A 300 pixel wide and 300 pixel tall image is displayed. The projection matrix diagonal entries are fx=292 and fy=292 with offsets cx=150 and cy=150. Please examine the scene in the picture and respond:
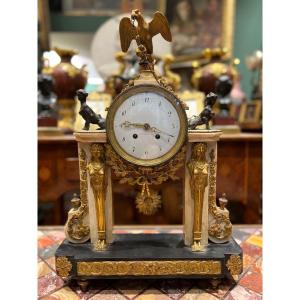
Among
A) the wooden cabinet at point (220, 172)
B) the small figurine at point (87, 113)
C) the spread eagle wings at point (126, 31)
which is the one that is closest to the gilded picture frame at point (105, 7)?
the wooden cabinet at point (220, 172)

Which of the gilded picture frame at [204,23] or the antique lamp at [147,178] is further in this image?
the gilded picture frame at [204,23]

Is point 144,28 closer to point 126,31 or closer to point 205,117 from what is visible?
point 126,31

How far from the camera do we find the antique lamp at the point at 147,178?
84 centimetres

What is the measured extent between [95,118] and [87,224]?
0.34 metres

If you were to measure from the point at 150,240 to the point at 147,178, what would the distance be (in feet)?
0.75

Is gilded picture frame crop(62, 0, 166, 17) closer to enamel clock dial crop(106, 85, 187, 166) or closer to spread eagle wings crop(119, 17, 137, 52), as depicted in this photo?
spread eagle wings crop(119, 17, 137, 52)

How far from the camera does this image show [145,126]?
854 millimetres

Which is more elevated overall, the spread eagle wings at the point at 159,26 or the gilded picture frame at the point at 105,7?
the gilded picture frame at the point at 105,7

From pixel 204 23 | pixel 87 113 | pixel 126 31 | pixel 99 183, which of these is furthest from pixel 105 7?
pixel 99 183

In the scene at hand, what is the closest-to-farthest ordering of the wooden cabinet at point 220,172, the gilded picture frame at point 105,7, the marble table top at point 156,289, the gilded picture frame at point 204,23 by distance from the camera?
→ the marble table top at point 156,289 < the wooden cabinet at point 220,172 < the gilded picture frame at point 204,23 < the gilded picture frame at point 105,7

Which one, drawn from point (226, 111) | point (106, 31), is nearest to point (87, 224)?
point (226, 111)

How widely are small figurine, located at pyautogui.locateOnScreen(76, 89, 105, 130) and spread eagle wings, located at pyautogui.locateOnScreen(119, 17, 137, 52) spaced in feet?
0.64

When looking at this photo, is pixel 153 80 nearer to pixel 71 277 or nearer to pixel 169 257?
pixel 169 257

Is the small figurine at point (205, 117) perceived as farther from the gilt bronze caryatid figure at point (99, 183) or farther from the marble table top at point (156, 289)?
the marble table top at point (156, 289)
